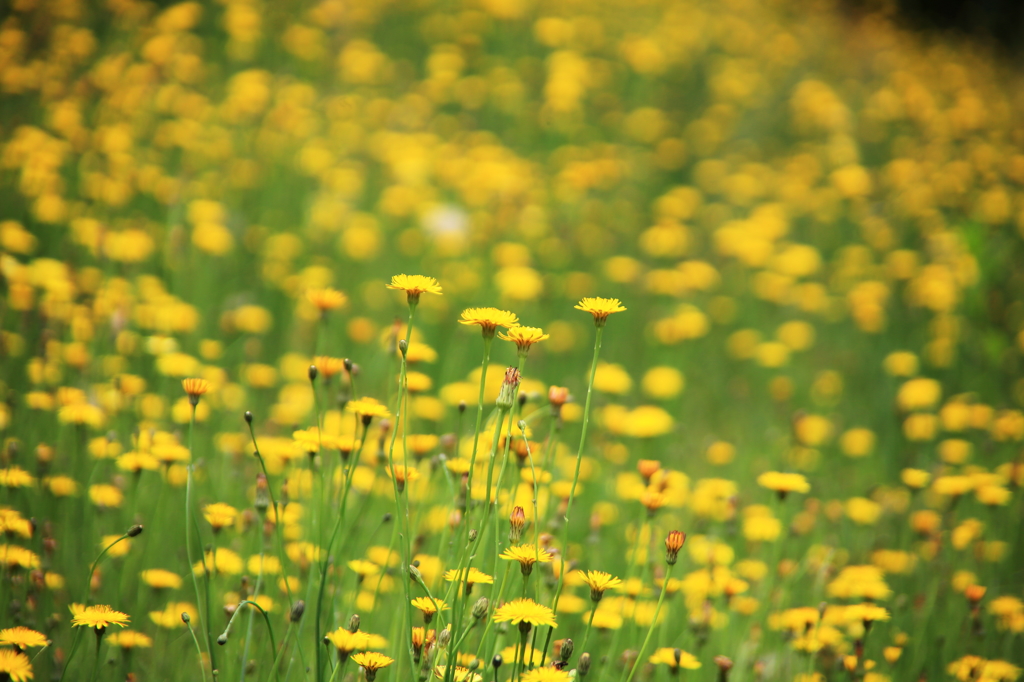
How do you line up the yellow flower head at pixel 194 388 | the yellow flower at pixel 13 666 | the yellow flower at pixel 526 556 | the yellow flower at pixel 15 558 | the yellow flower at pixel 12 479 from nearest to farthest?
the yellow flower at pixel 13 666 → the yellow flower at pixel 526 556 → the yellow flower head at pixel 194 388 → the yellow flower at pixel 15 558 → the yellow flower at pixel 12 479

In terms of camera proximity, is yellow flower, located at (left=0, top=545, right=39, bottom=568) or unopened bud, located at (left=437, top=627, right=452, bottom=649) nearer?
unopened bud, located at (left=437, top=627, right=452, bottom=649)

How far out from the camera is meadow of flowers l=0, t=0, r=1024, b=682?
1.66 m

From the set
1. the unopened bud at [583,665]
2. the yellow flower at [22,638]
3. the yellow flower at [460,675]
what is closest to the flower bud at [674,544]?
the unopened bud at [583,665]

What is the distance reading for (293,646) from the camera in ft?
5.69

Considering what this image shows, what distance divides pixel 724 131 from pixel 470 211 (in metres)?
2.89

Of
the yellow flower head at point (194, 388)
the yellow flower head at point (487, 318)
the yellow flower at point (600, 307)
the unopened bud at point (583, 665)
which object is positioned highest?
the yellow flower at point (600, 307)

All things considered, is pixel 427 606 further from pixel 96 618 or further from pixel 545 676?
pixel 96 618

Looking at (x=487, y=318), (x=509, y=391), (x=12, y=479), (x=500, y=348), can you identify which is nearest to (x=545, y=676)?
(x=509, y=391)

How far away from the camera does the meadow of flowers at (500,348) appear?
65.4 inches

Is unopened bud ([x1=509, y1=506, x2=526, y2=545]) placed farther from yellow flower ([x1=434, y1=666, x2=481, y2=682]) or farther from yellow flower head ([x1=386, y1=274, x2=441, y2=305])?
yellow flower head ([x1=386, y1=274, x2=441, y2=305])

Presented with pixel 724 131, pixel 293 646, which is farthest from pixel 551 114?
pixel 293 646

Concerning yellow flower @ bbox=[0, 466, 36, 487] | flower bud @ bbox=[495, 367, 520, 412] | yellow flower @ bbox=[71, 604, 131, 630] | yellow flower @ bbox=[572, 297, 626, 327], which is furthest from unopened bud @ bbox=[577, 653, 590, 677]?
yellow flower @ bbox=[0, 466, 36, 487]

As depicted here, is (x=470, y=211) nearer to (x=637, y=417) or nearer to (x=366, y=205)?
(x=366, y=205)

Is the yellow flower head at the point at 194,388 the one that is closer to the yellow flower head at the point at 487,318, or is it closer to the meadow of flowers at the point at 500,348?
the meadow of flowers at the point at 500,348
